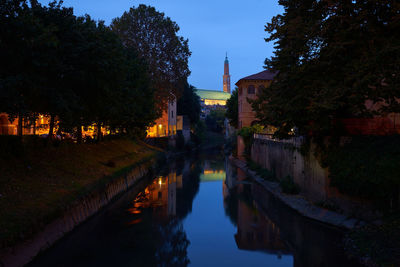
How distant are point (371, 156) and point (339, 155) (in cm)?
240

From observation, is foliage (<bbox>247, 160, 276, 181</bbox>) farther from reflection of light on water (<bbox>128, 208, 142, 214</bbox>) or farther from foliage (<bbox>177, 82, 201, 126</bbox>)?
foliage (<bbox>177, 82, 201, 126</bbox>)

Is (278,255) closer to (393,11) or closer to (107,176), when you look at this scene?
(393,11)

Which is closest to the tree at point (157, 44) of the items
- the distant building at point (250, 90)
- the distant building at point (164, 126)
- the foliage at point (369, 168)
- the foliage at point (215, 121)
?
the distant building at point (250, 90)

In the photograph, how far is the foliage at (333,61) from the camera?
42.9 feet

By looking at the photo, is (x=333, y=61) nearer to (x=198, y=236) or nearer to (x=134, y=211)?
(x=198, y=236)

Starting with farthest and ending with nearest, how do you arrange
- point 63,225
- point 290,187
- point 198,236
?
1. point 290,187
2. point 198,236
3. point 63,225

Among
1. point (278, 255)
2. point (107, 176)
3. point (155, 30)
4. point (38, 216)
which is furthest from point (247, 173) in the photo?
point (38, 216)

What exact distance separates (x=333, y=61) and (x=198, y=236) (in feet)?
33.0

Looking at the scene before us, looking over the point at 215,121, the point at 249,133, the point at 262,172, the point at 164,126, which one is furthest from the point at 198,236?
the point at 215,121

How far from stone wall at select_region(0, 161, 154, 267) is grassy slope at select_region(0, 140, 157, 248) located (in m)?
0.32

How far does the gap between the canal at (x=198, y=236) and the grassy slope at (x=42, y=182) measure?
4.68ft

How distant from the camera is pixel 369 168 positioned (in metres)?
13.6

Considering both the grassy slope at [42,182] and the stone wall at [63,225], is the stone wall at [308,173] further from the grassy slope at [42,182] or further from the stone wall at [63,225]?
the grassy slope at [42,182]

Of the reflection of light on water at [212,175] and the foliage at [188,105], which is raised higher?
the foliage at [188,105]
